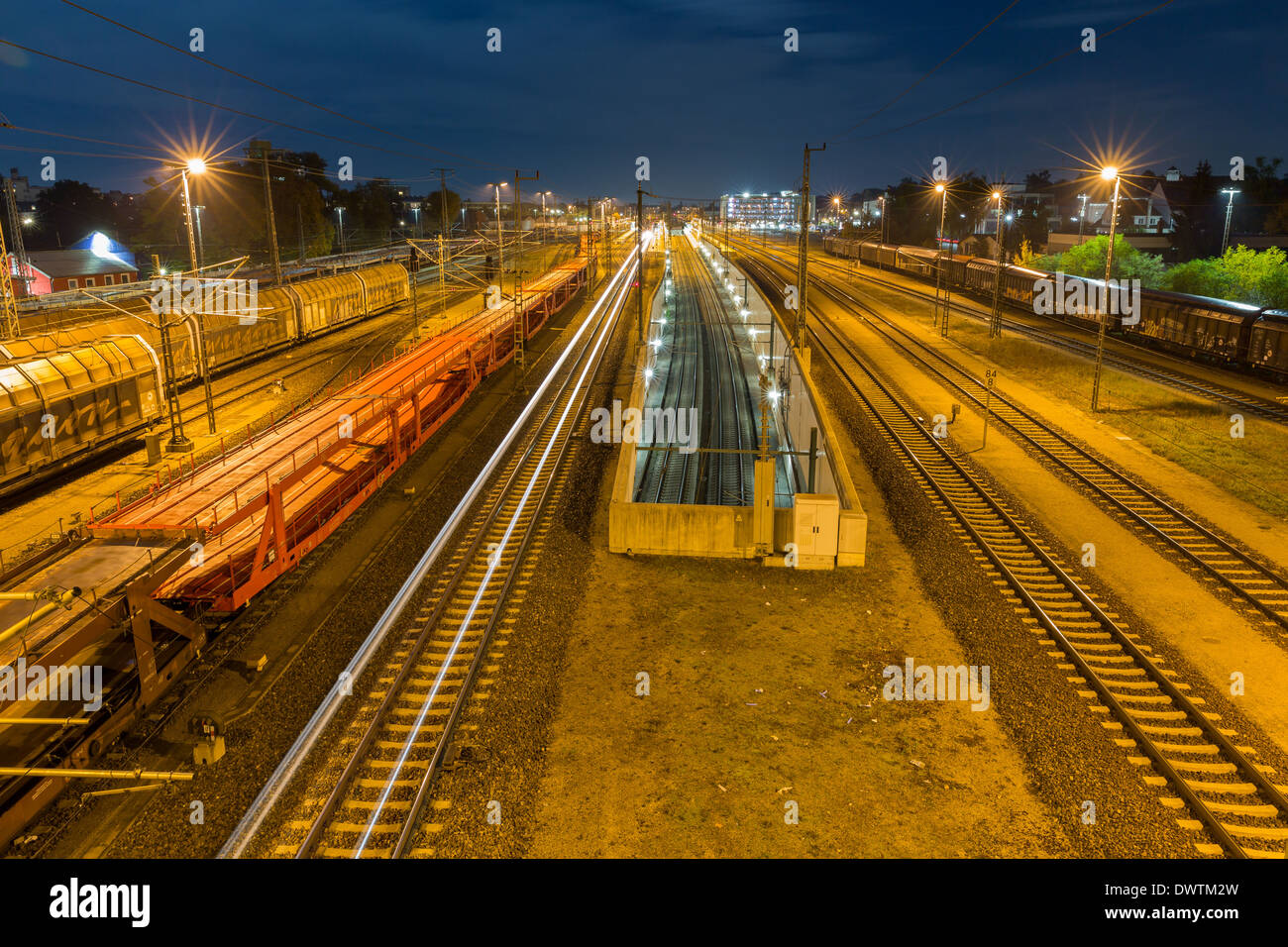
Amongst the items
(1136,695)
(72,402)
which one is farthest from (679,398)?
(1136,695)

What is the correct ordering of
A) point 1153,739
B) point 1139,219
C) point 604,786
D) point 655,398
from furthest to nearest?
point 1139,219 → point 655,398 → point 1153,739 → point 604,786

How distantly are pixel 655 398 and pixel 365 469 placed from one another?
63.6 ft

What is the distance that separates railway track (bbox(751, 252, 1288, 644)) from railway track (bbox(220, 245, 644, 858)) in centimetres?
1332

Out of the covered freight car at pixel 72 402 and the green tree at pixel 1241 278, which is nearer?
the covered freight car at pixel 72 402

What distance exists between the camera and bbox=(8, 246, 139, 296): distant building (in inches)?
2315

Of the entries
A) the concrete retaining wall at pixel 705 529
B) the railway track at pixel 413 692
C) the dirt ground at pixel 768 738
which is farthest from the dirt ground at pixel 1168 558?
the railway track at pixel 413 692

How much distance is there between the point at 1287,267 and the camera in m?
45.1

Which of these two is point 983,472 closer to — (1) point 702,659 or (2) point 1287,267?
(1) point 702,659

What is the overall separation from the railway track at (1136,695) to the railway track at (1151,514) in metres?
2.69

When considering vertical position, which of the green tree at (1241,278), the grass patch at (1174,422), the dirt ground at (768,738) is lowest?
the dirt ground at (768,738)

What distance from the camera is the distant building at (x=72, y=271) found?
193 ft

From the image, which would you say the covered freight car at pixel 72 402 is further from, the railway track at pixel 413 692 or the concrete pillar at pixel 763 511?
the concrete pillar at pixel 763 511
